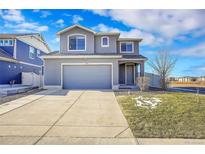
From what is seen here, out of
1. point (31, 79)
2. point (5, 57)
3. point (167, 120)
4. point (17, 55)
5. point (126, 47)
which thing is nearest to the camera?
point (167, 120)

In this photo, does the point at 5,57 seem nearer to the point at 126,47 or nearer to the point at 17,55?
the point at 17,55

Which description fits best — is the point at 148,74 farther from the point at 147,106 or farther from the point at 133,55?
the point at 147,106

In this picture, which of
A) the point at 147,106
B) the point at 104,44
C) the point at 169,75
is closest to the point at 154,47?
the point at 169,75

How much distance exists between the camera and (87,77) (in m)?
16.8

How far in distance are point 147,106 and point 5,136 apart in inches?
227

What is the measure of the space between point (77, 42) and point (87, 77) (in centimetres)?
377

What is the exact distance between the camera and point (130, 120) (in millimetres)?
6453

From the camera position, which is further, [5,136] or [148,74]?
[148,74]

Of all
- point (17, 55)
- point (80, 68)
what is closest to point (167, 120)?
point (80, 68)

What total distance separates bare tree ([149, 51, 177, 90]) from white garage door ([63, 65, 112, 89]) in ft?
16.9

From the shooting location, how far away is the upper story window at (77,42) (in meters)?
18.0

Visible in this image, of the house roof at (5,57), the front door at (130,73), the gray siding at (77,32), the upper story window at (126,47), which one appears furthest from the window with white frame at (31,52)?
the front door at (130,73)

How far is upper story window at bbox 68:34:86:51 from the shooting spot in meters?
18.0

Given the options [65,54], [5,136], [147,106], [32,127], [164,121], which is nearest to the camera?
[5,136]
